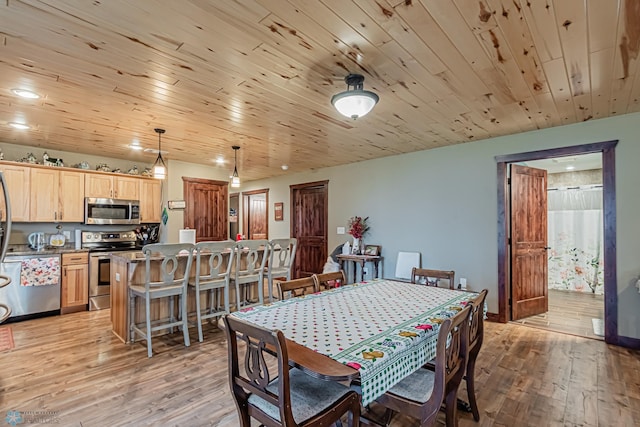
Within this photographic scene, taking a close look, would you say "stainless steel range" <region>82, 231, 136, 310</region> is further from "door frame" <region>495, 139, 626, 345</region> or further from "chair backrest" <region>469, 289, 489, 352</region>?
"door frame" <region>495, 139, 626, 345</region>

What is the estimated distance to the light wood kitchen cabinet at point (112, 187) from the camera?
4.96 meters

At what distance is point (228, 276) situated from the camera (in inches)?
146

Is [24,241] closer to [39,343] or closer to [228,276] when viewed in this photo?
[39,343]

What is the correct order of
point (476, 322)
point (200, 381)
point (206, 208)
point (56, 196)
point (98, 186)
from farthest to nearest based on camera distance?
point (206, 208)
point (98, 186)
point (56, 196)
point (200, 381)
point (476, 322)

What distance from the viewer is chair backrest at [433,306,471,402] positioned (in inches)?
53.6

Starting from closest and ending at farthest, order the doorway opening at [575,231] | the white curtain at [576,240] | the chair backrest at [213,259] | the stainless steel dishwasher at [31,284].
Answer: the chair backrest at [213,259] < the stainless steel dishwasher at [31,284] < the doorway opening at [575,231] < the white curtain at [576,240]

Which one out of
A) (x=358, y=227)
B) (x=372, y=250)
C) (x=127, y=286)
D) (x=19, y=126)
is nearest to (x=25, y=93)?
(x=19, y=126)

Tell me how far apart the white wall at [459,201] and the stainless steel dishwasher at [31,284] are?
434 cm

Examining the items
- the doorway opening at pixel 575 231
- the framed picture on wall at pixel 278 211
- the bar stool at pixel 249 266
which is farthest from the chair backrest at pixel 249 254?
the doorway opening at pixel 575 231

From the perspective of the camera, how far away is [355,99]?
2277 mm

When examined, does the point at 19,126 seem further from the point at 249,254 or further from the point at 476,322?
the point at 476,322

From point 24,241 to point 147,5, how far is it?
4833 millimetres

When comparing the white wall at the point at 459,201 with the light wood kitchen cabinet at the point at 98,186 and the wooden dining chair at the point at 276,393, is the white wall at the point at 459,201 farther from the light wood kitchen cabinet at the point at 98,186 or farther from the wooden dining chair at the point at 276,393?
the light wood kitchen cabinet at the point at 98,186

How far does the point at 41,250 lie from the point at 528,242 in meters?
6.85
